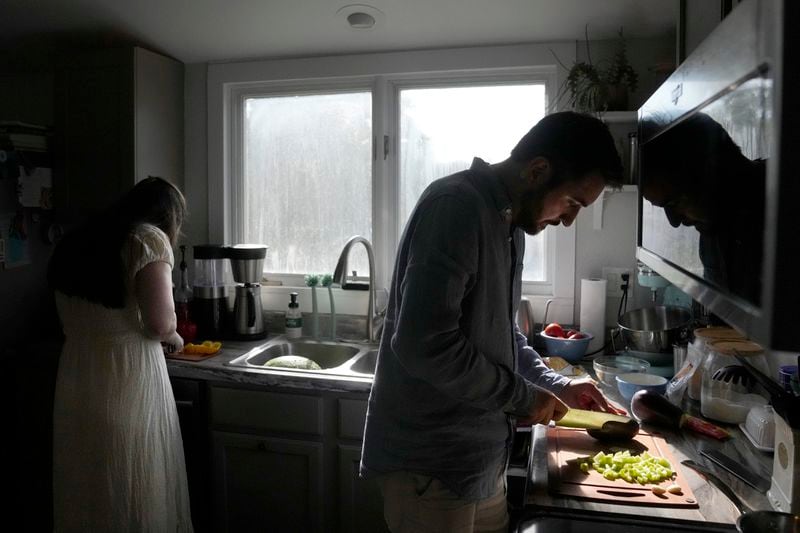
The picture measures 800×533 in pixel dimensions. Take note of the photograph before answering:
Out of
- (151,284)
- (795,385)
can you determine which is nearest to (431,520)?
(795,385)

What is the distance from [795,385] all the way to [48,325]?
2916mm

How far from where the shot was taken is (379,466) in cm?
121

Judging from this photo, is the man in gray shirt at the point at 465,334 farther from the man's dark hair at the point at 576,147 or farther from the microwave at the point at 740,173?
the microwave at the point at 740,173

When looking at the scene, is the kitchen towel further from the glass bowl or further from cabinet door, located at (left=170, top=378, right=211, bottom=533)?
cabinet door, located at (left=170, top=378, right=211, bottom=533)

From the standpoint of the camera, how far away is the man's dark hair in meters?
1.16

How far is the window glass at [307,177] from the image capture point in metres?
2.69

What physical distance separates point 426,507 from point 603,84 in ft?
5.50

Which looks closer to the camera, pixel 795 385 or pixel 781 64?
pixel 781 64

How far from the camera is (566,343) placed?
2203mm

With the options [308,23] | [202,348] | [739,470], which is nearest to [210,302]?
[202,348]

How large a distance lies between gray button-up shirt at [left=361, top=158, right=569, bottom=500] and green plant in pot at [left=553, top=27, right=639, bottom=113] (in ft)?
3.93

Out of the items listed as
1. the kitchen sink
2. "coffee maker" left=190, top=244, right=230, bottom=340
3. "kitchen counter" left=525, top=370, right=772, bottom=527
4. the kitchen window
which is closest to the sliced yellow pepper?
the kitchen sink

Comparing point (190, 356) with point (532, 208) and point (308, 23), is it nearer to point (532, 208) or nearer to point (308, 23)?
point (308, 23)

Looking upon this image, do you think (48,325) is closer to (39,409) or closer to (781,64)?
(39,409)
